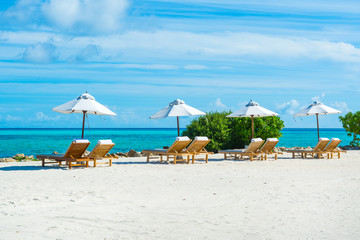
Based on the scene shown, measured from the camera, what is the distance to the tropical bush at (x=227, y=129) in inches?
701

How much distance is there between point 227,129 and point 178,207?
12485 mm

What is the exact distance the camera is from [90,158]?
36.0 feet

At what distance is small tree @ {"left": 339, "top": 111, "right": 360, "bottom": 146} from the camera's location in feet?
71.3

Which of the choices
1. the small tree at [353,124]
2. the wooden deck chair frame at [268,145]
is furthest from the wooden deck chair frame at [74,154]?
the small tree at [353,124]

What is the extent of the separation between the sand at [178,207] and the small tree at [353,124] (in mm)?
13994

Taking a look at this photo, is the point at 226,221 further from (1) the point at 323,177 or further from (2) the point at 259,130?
(2) the point at 259,130

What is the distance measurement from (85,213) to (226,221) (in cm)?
165

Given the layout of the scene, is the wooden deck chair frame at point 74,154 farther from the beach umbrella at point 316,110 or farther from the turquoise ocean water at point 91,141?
the turquoise ocean water at point 91,141

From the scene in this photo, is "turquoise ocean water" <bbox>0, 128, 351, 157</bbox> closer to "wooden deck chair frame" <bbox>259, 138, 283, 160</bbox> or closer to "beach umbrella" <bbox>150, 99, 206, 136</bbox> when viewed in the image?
"beach umbrella" <bbox>150, 99, 206, 136</bbox>

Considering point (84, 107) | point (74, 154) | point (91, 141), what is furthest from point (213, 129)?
point (91, 141)

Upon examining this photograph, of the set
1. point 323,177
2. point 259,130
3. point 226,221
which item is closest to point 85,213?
point 226,221

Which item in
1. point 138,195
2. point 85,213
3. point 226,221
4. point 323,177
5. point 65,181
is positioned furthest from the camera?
point 323,177

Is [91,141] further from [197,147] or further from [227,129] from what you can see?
[197,147]

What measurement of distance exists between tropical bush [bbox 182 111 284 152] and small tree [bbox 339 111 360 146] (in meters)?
5.17
